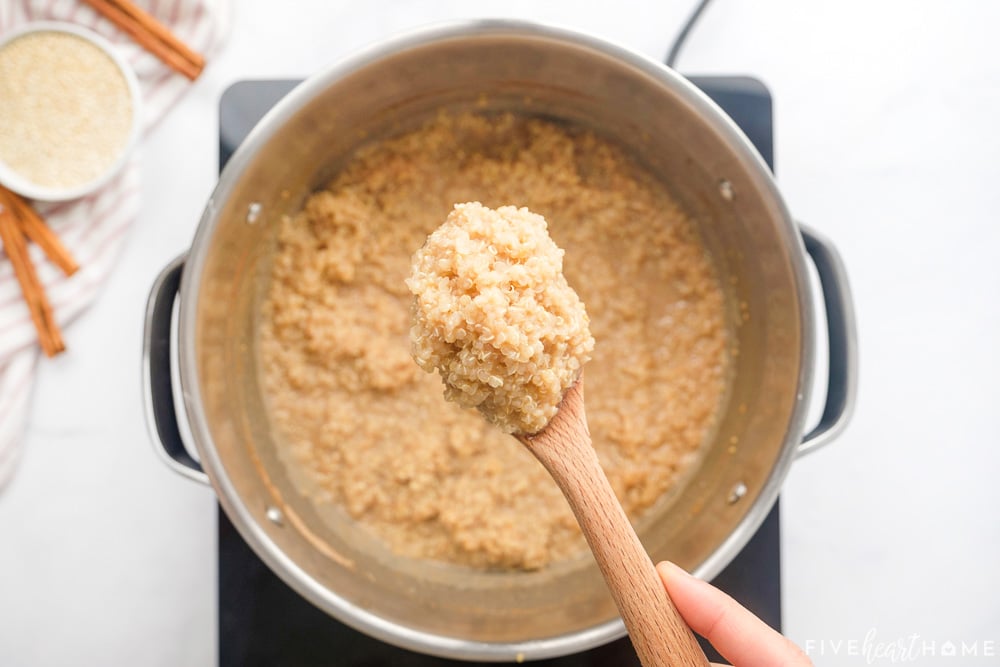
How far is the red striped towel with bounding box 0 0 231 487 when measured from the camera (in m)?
1.29

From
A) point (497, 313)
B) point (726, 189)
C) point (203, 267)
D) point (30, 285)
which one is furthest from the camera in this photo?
point (30, 285)

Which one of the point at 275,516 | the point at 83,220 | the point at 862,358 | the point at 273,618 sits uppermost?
the point at 862,358

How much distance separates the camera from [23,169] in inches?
49.7

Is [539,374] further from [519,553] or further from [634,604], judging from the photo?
[519,553]

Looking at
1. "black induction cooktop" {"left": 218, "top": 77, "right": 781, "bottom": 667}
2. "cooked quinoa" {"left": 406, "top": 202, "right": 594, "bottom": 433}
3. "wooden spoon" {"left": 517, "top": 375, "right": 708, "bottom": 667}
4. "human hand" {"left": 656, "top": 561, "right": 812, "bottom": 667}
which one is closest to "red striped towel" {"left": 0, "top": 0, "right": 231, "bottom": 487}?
"black induction cooktop" {"left": 218, "top": 77, "right": 781, "bottom": 667}

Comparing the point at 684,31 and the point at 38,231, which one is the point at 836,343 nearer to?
the point at 684,31

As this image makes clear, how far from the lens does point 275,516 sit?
1194 millimetres

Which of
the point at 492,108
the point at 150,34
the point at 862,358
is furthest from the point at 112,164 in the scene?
the point at 862,358

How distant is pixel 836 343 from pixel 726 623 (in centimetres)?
41

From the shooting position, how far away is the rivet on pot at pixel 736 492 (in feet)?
3.80

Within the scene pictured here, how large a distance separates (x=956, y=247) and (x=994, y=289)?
0.30 feet

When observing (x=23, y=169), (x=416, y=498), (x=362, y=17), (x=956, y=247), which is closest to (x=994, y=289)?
(x=956, y=247)

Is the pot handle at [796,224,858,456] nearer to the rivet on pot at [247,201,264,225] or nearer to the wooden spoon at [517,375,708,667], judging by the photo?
the wooden spoon at [517,375,708,667]

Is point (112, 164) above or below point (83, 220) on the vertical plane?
above
